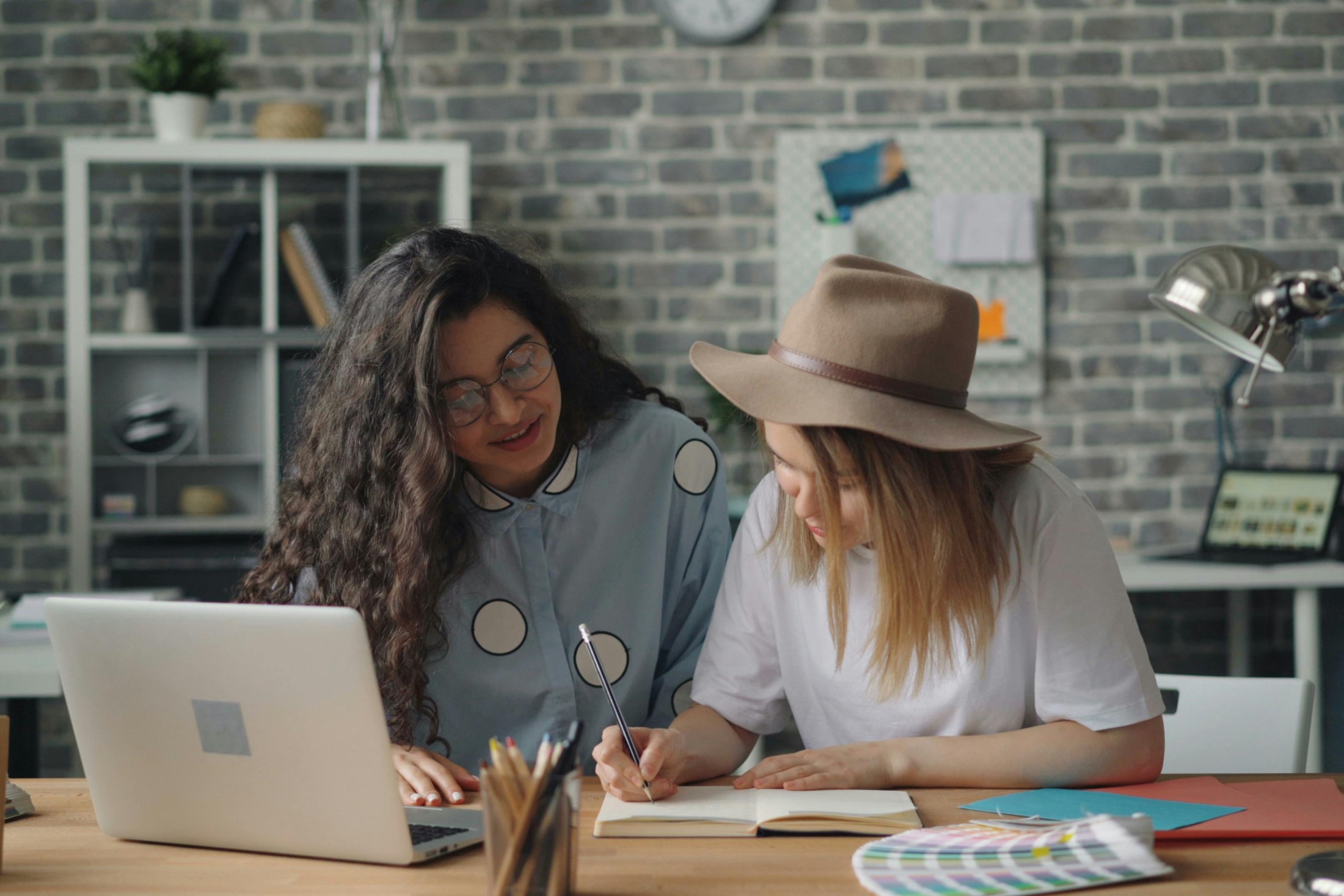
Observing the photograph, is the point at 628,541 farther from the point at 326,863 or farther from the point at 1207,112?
the point at 1207,112

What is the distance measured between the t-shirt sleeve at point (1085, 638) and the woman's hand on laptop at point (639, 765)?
0.42 metres

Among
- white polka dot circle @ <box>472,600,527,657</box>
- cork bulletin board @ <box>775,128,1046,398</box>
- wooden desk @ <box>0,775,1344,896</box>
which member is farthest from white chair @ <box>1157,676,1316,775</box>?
cork bulletin board @ <box>775,128,1046,398</box>

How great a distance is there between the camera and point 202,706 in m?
1.14

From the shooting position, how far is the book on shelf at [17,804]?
1.32 m

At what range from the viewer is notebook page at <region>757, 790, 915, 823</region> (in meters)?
1.24

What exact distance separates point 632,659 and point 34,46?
113 inches

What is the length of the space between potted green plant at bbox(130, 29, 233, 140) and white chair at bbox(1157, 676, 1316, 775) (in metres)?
2.78

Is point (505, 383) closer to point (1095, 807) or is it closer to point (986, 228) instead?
point (1095, 807)

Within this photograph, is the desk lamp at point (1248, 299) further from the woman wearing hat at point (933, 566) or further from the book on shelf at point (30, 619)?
the book on shelf at point (30, 619)

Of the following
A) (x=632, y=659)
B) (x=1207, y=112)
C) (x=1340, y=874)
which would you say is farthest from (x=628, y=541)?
(x=1207, y=112)

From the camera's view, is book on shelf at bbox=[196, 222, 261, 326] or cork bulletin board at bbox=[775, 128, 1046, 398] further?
cork bulletin board at bbox=[775, 128, 1046, 398]

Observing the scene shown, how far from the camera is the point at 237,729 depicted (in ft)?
3.71

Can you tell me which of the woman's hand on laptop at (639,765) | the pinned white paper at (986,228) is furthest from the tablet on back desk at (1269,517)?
the woman's hand on laptop at (639,765)

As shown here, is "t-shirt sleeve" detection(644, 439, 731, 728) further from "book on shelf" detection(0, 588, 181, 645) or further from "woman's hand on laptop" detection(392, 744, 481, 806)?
"book on shelf" detection(0, 588, 181, 645)
